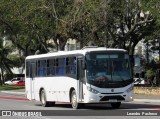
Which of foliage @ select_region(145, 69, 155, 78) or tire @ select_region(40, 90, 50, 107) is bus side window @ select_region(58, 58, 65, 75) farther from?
foliage @ select_region(145, 69, 155, 78)

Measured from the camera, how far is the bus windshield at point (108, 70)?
83.5ft

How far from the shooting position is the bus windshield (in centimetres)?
2544

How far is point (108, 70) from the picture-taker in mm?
25641

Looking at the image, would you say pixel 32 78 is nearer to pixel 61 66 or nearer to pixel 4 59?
pixel 61 66

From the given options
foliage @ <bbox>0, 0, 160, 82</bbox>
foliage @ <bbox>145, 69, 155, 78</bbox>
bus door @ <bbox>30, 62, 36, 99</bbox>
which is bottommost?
foliage @ <bbox>145, 69, 155, 78</bbox>

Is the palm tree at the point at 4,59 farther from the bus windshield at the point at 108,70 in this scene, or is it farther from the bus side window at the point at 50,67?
the bus windshield at the point at 108,70

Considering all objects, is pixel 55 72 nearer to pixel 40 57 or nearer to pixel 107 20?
pixel 40 57

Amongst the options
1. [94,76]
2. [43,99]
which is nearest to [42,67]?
[43,99]

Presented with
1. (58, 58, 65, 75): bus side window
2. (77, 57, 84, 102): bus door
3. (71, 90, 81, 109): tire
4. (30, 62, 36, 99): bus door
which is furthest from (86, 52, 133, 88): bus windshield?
(30, 62, 36, 99): bus door

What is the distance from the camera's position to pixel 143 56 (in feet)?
276

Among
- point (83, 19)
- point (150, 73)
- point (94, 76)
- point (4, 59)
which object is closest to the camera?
point (94, 76)

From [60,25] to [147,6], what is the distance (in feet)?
26.5

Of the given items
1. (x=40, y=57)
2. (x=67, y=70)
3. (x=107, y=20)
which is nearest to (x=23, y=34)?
(x=107, y=20)

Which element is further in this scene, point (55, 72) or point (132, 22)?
point (132, 22)
